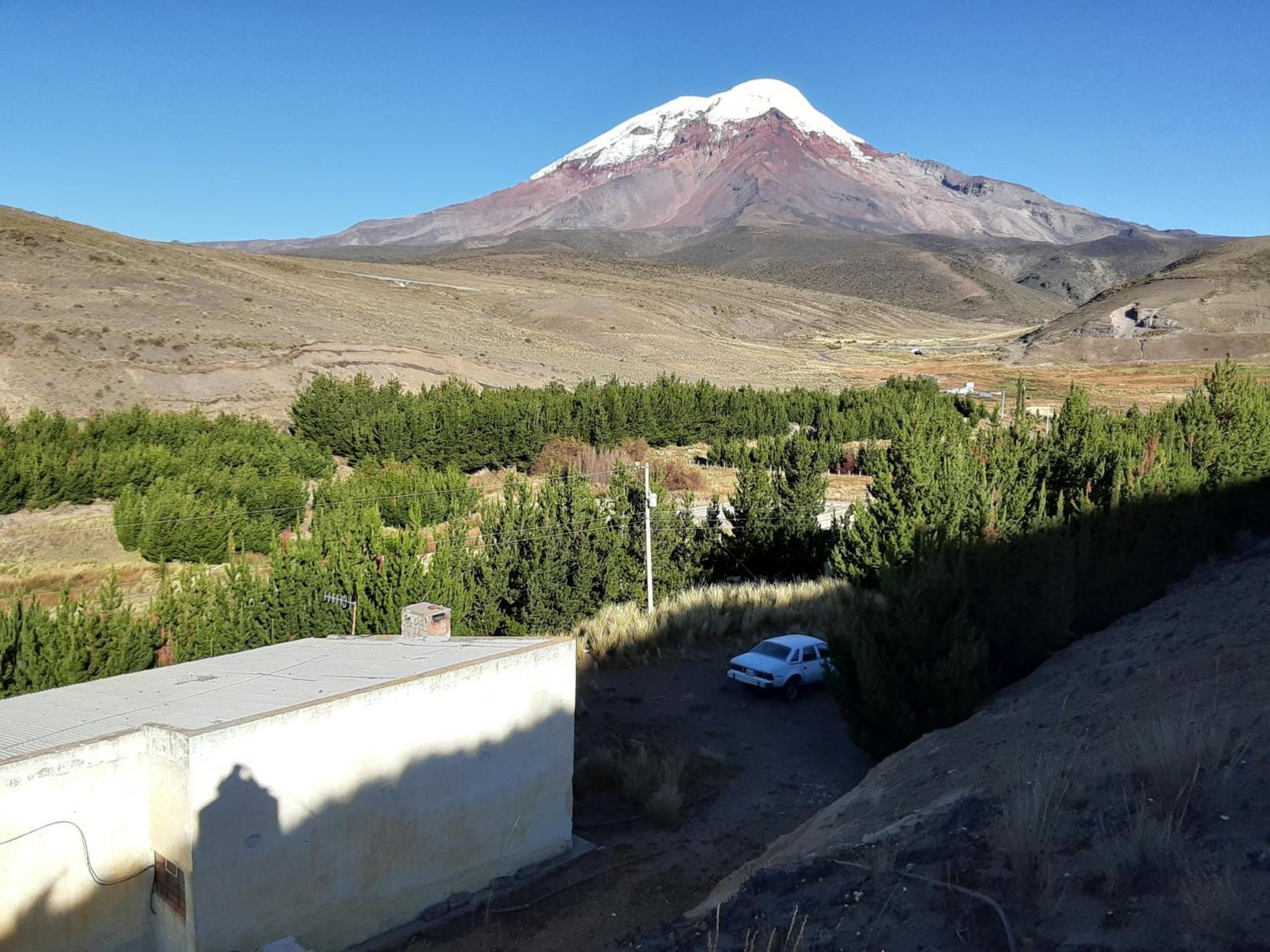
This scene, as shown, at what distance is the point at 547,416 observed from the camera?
4919 centimetres

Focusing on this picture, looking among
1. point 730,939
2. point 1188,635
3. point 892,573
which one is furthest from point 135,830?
point 1188,635

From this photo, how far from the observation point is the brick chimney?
13.1 meters

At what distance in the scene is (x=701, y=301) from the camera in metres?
125

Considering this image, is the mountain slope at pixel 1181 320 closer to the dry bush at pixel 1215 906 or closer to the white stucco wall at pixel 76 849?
the dry bush at pixel 1215 906

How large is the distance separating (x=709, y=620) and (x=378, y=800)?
1280 centimetres

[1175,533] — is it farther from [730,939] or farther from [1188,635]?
[730,939]

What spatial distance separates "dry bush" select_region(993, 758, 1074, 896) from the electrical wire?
24.4 ft

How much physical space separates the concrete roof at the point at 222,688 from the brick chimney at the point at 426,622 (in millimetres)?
373

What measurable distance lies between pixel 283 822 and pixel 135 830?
1.27 metres

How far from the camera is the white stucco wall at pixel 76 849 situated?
25.2 ft

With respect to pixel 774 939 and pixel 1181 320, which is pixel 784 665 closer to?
pixel 774 939

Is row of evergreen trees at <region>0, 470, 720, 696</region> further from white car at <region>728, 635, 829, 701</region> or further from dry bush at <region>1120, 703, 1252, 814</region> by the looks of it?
dry bush at <region>1120, 703, 1252, 814</region>

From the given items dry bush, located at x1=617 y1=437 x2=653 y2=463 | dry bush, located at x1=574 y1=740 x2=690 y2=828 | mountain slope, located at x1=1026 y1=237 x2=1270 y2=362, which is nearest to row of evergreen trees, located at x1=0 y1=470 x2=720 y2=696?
dry bush, located at x1=574 y1=740 x2=690 y2=828

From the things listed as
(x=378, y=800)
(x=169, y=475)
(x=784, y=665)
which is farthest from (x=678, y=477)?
(x=378, y=800)
